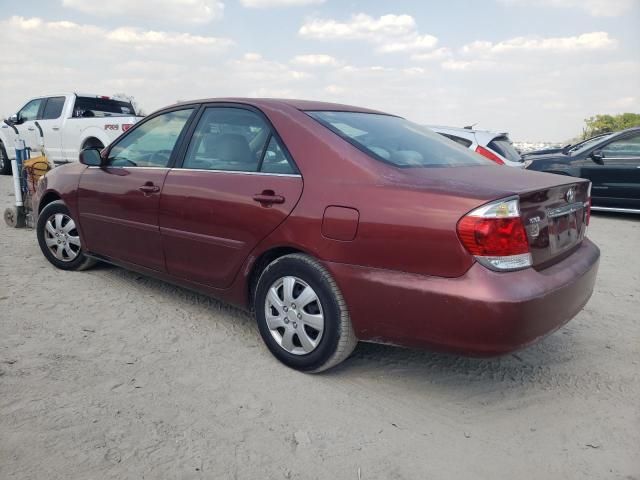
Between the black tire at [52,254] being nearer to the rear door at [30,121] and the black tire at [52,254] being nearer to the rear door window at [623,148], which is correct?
the rear door at [30,121]

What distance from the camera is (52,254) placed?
4.83 metres

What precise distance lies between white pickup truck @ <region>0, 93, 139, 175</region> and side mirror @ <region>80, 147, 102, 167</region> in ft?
19.8

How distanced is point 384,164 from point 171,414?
1.66 meters

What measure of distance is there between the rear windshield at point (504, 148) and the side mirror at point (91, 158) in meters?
6.26

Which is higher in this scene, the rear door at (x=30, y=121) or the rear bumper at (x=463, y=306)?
the rear door at (x=30, y=121)

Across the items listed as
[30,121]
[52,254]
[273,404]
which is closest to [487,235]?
[273,404]

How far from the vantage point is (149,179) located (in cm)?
380

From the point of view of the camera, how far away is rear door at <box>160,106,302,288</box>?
10.2ft

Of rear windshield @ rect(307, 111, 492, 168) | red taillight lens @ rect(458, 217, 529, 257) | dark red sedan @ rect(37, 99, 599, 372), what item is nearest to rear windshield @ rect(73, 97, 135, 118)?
dark red sedan @ rect(37, 99, 599, 372)

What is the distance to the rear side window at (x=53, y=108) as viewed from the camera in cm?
1126

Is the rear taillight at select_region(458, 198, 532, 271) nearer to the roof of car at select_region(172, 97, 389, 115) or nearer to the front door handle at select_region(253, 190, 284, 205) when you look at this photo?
the front door handle at select_region(253, 190, 284, 205)

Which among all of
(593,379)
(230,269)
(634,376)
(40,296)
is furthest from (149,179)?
(634,376)

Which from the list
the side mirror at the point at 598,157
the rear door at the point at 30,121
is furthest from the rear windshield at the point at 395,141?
the rear door at the point at 30,121

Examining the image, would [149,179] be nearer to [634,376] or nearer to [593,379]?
[593,379]
